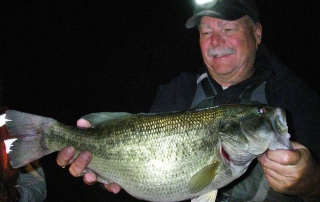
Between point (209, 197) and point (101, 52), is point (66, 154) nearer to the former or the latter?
point (209, 197)

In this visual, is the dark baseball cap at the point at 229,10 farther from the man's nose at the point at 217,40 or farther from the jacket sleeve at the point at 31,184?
the jacket sleeve at the point at 31,184

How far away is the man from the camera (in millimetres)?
2467

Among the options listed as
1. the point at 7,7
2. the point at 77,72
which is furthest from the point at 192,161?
the point at 7,7

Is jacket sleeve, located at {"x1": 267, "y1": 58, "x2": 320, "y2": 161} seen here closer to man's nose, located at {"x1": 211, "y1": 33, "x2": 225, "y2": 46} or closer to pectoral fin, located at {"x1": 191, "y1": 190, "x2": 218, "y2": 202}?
man's nose, located at {"x1": 211, "y1": 33, "x2": 225, "y2": 46}

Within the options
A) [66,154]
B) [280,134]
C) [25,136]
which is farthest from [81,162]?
[280,134]

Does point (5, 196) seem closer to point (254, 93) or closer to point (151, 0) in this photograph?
point (254, 93)

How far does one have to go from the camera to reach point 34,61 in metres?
25.8

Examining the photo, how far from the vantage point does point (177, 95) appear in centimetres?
297

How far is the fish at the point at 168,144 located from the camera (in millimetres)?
1981

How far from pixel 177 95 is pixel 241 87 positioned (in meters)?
0.69

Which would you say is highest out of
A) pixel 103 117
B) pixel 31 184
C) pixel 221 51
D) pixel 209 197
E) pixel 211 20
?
pixel 211 20

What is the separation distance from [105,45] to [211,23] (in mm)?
33610

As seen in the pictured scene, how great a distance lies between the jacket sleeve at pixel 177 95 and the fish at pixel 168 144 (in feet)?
2.28

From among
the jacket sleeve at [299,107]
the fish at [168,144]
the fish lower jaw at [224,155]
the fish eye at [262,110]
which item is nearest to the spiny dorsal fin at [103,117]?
the fish at [168,144]
